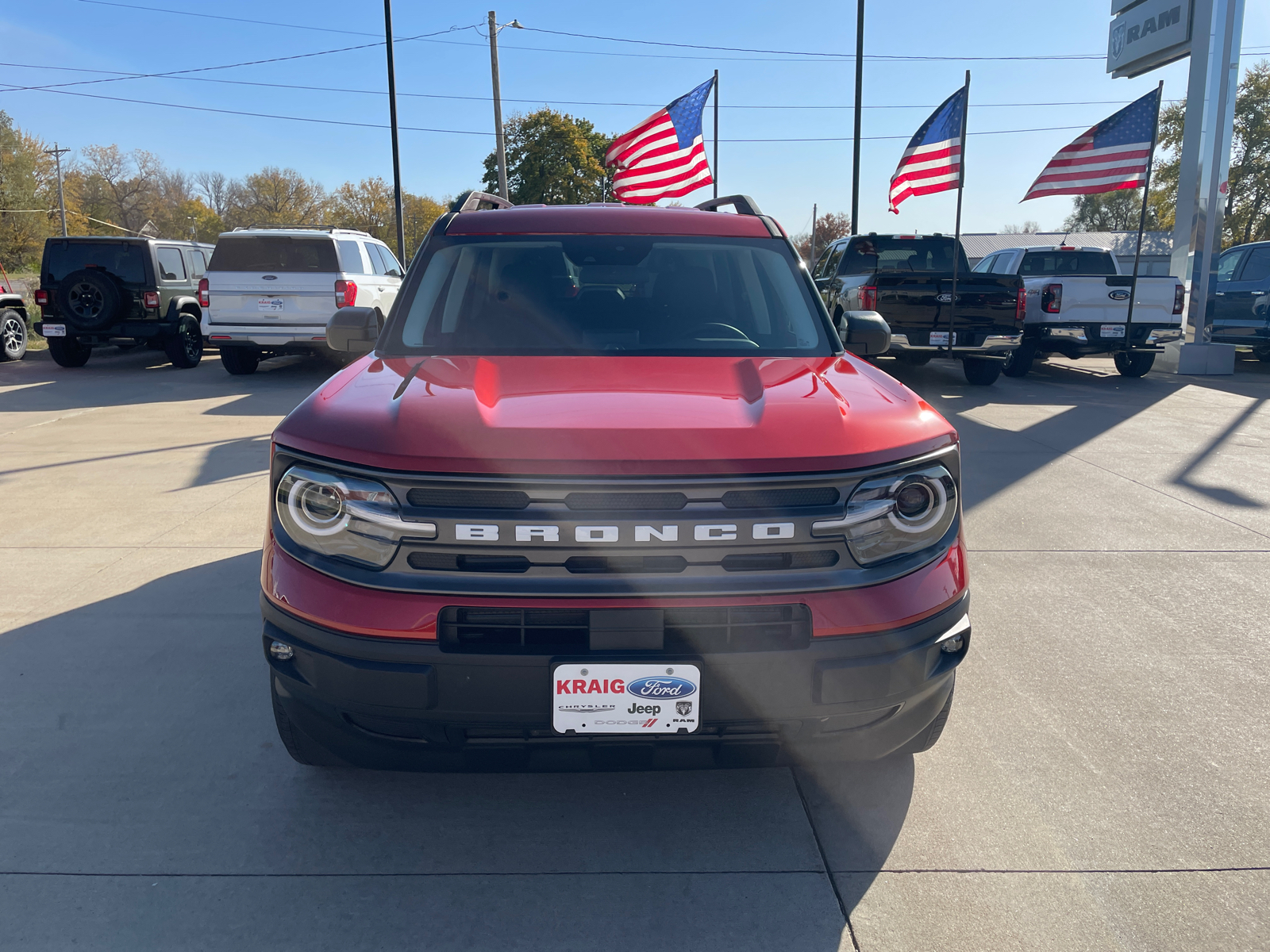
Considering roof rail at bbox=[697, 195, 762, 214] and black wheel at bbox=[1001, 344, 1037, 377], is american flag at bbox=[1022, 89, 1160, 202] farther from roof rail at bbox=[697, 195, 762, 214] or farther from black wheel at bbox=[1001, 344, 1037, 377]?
roof rail at bbox=[697, 195, 762, 214]

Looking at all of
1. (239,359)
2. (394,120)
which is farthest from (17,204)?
(239,359)

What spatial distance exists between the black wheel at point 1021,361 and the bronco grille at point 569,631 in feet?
43.3

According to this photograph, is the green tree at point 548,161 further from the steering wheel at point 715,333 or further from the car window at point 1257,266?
the steering wheel at point 715,333

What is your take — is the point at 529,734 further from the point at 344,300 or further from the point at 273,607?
the point at 344,300

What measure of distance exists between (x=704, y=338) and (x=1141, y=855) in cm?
212

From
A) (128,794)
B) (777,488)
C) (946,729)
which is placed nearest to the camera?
Result: (777,488)

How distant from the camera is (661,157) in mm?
18266

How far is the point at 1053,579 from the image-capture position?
16.4 feet

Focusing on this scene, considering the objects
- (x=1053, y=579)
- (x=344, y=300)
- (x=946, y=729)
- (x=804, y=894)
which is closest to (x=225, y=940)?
(x=804, y=894)

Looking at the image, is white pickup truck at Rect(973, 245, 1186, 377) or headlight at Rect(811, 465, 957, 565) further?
white pickup truck at Rect(973, 245, 1186, 377)

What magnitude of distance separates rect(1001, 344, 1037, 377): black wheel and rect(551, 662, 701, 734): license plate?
43.7ft

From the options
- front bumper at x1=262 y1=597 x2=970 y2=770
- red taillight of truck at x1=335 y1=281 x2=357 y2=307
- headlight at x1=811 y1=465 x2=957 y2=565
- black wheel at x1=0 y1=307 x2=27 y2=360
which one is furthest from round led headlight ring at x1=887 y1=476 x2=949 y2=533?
black wheel at x1=0 y1=307 x2=27 y2=360

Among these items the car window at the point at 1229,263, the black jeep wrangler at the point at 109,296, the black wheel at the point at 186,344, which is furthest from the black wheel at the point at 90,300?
the car window at the point at 1229,263

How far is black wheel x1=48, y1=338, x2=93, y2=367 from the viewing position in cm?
1431
